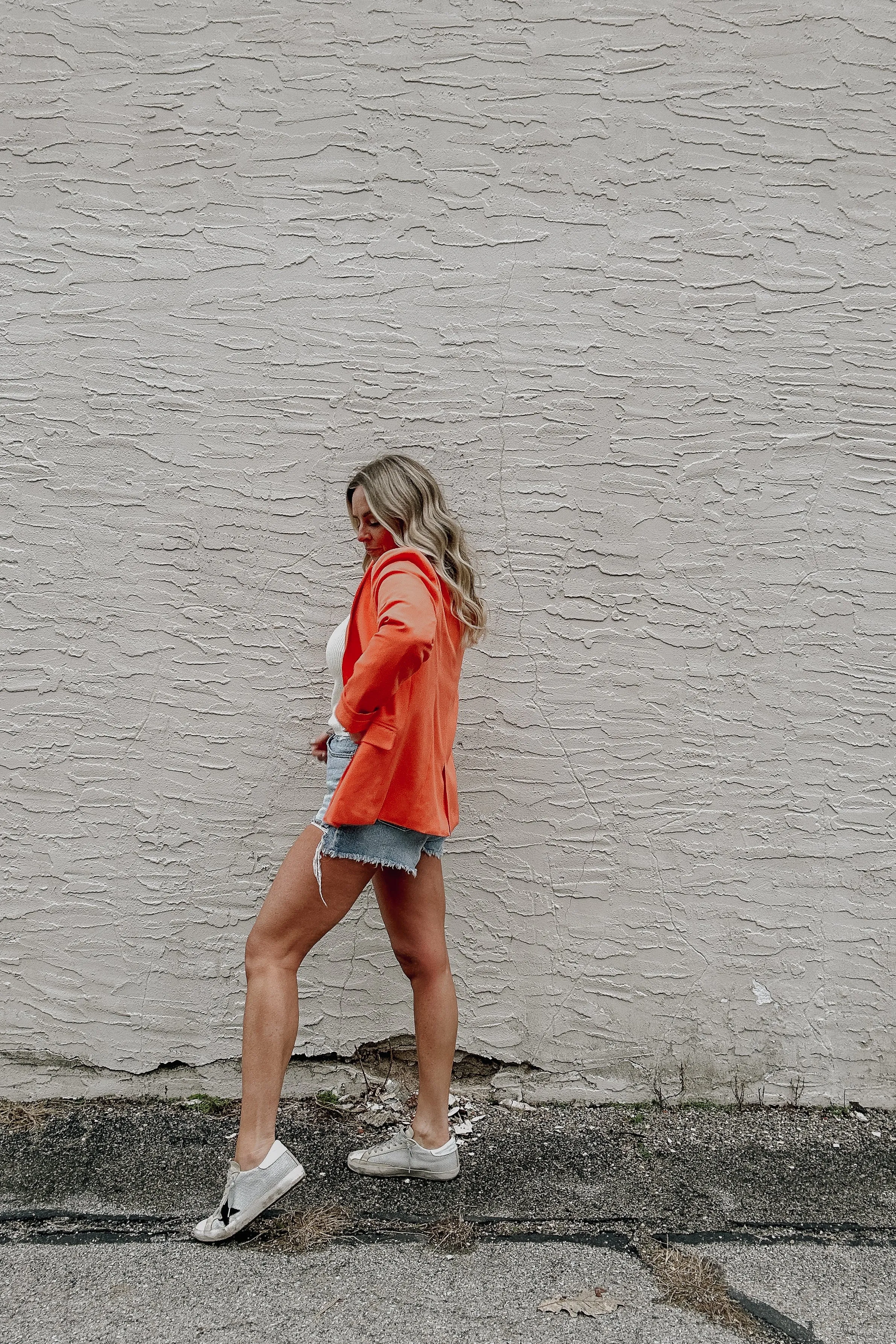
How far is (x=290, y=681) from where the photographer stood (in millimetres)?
2936

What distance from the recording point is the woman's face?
8.25ft

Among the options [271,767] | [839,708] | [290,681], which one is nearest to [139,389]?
[290,681]

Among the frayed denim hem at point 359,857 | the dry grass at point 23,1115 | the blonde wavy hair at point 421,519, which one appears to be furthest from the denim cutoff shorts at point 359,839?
the dry grass at point 23,1115

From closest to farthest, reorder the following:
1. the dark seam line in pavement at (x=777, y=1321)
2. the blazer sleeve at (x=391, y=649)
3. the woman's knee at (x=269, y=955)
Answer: the dark seam line in pavement at (x=777, y=1321) < the blazer sleeve at (x=391, y=649) < the woman's knee at (x=269, y=955)

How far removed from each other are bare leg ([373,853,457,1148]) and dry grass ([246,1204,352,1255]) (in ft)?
0.97

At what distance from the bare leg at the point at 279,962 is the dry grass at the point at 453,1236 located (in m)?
0.47

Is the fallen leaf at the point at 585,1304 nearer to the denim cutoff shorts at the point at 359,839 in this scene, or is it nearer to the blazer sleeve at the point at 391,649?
the denim cutoff shorts at the point at 359,839

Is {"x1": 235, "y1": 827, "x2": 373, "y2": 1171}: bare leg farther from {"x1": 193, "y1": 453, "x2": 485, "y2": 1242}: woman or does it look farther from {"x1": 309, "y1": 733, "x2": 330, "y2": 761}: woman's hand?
{"x1": 309, "y1": 733, "x2": 330, "y2": 761}: woman's hand

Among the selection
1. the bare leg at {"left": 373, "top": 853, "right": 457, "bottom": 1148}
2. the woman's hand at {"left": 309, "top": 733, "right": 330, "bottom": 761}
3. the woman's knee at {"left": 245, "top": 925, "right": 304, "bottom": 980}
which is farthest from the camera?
the woman's hand at {"left": 309, "top": 733, "right": 330, "bottom": 761}

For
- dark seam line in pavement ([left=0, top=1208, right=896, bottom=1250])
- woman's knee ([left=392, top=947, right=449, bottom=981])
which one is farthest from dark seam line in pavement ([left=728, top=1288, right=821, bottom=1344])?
woman's knee ([left=392, top=947, right=449, bottom=981])

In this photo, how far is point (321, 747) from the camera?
276 centimetres

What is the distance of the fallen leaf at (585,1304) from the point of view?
7.02ft

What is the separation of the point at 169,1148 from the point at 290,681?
1378mm

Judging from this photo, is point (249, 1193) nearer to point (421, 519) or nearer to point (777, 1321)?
point (777, 1321)
